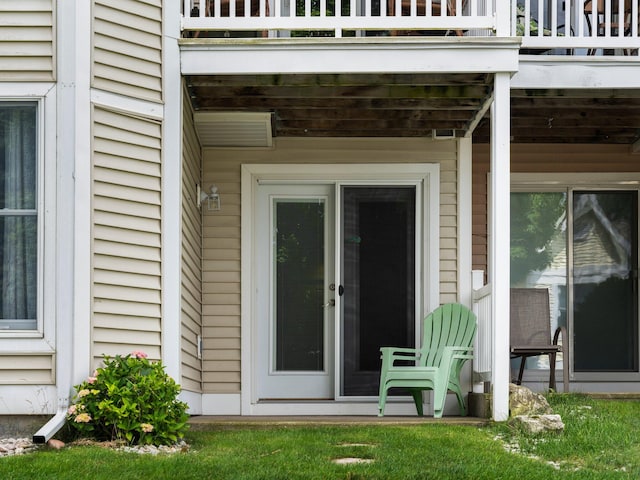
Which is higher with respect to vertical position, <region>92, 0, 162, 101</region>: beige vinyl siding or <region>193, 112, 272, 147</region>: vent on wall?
<region>92, 0, 162, 101</region>: beige vinyl siding

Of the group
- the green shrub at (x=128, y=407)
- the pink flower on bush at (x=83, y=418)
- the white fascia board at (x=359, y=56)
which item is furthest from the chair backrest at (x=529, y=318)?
the pink flower on bush at (x=83, y=418)

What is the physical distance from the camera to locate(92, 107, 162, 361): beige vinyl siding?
634cm

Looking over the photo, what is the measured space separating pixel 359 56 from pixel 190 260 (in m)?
1.94

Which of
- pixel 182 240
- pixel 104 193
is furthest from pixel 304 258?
pixel 104 193

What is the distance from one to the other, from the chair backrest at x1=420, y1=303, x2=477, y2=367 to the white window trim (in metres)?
3.18

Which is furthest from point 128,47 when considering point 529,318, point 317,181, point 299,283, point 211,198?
point 529,318

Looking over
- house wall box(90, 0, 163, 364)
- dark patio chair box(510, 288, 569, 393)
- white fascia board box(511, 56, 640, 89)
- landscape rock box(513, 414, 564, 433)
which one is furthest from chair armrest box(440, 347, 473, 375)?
house wall box(90, 0, 163, 364)

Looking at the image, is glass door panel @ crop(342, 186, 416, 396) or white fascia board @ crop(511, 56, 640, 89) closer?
white fascia board @ crop(511, 56, 640, 89)

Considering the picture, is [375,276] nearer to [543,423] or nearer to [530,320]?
[530,320]

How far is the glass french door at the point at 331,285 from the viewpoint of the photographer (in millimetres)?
8562

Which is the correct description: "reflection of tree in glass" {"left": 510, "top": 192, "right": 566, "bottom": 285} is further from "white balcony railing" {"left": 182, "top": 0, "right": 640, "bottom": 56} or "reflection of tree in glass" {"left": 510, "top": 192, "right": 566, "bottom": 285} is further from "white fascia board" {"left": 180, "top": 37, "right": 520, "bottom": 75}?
"white fascia board" {"left": 180, "top": 37, "right": 520, "bottom": 75}

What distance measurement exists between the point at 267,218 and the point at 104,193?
2471 millimetres

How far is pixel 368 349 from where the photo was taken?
337 inches

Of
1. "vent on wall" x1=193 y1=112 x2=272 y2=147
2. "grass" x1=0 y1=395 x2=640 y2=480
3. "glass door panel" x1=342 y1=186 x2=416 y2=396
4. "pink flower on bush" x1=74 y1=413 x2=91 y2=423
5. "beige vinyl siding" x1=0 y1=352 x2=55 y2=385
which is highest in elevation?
"vent on wall" x1=193 y1=112 x2=272 y2=147
